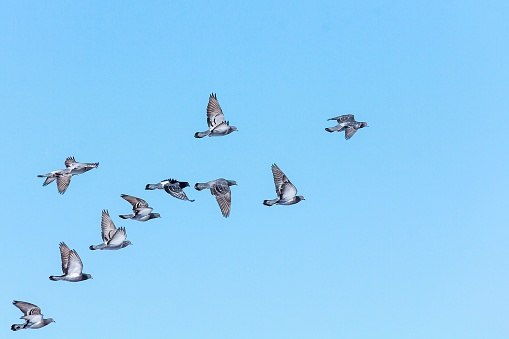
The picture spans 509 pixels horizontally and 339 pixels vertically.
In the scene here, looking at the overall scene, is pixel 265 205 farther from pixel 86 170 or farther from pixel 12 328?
pixel 12 328

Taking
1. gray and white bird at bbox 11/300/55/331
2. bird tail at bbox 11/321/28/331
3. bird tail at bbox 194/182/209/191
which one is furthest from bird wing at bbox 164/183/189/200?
bird tail at bbox 11/321/28/331

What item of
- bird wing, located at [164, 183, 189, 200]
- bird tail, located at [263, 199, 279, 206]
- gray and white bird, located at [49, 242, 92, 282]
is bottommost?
gray and white bird, located at [49, 242, 92, 282]

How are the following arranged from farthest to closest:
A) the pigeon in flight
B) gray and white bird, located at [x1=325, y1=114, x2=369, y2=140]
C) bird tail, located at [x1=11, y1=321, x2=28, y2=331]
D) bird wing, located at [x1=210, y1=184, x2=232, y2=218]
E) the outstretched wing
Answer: the outstretched wing, gray and white bird, located at [x1=325, y1=114, x2=369, y2=140], the pigeon in flight, bird tail, located at [x1=11, y1=321, x2=28, y2=331], bird wing, located at [x1=210, y1=184, x2=232, y2=218]

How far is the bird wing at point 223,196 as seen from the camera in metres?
61.8

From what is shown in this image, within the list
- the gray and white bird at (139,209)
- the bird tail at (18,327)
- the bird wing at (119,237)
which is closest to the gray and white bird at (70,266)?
the bird wing at (119,237)

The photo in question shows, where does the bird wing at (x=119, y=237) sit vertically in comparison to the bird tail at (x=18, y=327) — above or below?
above

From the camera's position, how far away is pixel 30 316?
6431 centimetres

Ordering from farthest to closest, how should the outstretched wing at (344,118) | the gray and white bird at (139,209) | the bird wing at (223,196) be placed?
the outstretched wing at (344,118) < the gray and white bird at (139,209) < the bird wing at (223,196)

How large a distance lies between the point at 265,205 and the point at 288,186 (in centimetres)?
199

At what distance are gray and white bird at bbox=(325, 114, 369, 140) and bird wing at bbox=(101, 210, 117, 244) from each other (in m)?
17.8

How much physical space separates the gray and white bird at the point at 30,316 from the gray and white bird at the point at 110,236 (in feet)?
18.9

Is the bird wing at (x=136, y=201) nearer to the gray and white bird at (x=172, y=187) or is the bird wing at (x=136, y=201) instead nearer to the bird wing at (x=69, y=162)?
the gray and white bird at (x=172, y=187)

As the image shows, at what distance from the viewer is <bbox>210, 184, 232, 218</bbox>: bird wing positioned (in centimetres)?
6178

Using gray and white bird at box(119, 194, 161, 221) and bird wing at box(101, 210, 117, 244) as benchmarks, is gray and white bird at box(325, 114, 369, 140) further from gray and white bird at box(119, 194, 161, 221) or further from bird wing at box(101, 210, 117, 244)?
bird wing at box(101, 210, 117, 244)
